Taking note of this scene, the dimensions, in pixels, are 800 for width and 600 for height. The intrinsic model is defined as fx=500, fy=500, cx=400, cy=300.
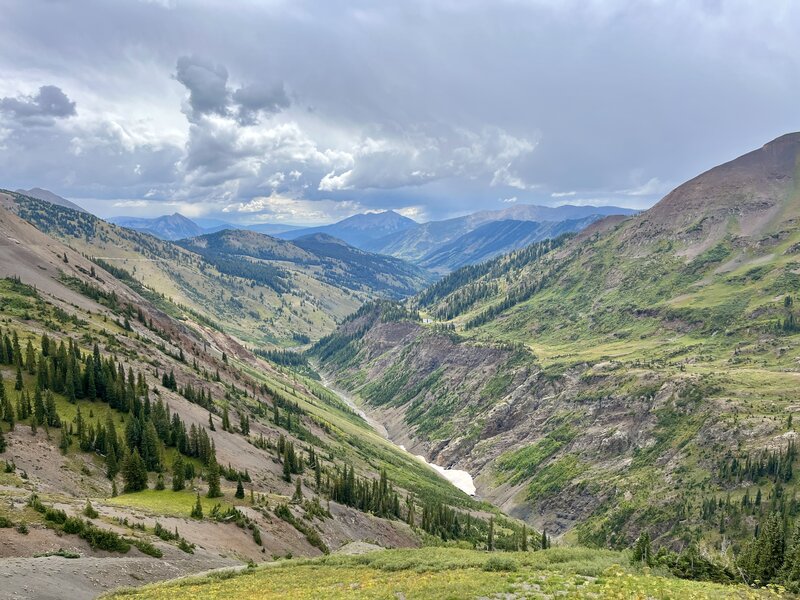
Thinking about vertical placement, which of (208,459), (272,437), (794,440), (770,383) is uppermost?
(770,383)

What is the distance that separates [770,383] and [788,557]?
5197 inches

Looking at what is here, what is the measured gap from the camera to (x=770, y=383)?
5960 inches

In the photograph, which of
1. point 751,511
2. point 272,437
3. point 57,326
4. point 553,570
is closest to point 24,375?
point 57,326

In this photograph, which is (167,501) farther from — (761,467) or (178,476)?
(761,467)

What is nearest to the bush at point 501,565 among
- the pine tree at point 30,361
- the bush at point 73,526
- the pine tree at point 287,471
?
the bush at point 73,526

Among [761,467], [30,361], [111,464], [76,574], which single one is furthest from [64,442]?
[761,467]

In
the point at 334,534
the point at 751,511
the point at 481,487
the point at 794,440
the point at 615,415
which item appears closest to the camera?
the point at 334,534

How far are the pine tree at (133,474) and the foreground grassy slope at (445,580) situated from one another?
3714 centimetres

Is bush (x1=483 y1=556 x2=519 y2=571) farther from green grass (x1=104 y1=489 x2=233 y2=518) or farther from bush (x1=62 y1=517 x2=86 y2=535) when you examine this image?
green grass (x1=104 y1=489 x2=233 y2=518)

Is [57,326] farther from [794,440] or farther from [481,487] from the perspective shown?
[794,440]

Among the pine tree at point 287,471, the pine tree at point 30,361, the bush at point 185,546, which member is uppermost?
the pine tree at point 30,361

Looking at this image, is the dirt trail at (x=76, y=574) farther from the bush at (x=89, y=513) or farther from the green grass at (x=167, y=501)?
the green grass at (x=167, y=501)

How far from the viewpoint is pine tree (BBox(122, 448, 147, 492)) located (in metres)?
77.0

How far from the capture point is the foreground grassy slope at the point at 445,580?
1222 inches
